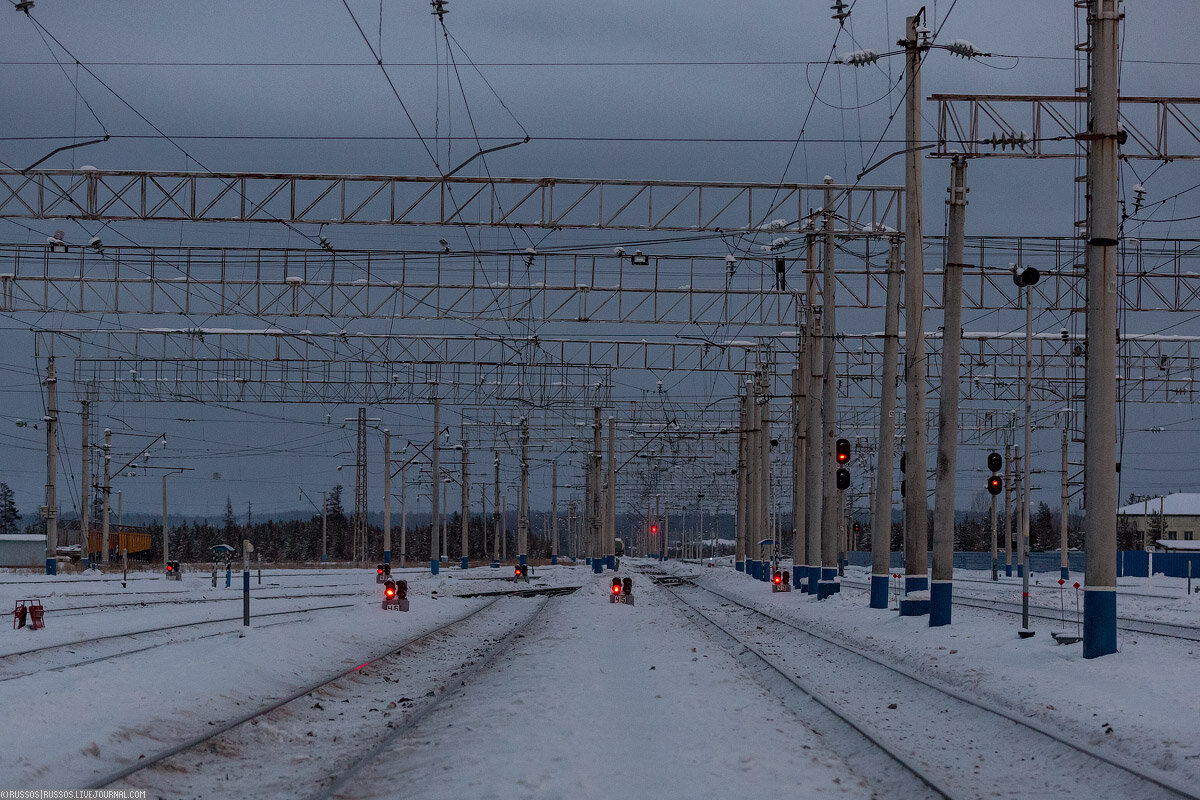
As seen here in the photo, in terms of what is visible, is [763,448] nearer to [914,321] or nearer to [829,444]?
[829,444]

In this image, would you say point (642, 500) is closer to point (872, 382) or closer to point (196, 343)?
point (872, 382)

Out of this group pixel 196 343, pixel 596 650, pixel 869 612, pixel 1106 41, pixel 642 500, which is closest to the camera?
pixel 1106 41

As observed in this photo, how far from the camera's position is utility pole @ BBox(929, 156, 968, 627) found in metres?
27.8

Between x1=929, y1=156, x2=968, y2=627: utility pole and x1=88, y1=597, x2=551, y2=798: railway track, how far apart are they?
982cm

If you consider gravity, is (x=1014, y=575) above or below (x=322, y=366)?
below

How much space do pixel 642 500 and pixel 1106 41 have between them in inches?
5482

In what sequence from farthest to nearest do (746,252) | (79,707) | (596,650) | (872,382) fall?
(872,382)
(746,252)
(596,650)
(79,707)

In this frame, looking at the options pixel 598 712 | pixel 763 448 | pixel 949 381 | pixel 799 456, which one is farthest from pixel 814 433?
pixel 598 712

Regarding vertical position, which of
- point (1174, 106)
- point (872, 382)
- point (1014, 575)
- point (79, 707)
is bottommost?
point (1014, 575)

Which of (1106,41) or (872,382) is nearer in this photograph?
(1106,41)

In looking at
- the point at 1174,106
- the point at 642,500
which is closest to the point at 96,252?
the point at 1174,106

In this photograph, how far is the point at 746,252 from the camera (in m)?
40.8

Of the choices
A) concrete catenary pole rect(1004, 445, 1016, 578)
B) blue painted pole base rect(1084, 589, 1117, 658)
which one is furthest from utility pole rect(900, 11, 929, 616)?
concrete catenary pole rect(1004, 445, 1016, 578)

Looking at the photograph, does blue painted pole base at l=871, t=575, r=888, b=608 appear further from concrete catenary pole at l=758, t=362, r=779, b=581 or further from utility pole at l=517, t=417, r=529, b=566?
utility pole at l=517, t=417, r=529, b=566
